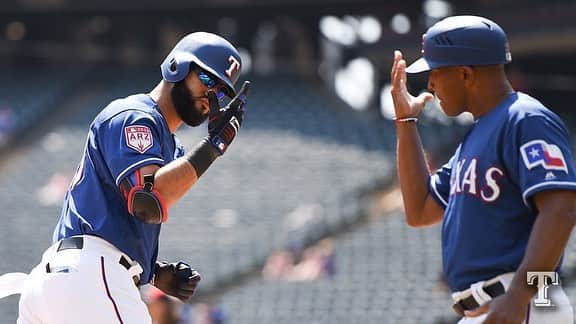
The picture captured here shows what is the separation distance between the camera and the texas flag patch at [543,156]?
294cm

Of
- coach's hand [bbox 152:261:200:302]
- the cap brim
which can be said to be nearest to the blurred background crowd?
coach's hand [bbox 152:261:200:302]

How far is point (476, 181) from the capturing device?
3.09m

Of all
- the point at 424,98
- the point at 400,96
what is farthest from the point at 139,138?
the point at 424,98

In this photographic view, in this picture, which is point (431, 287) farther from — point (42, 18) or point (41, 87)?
point (42, 18)

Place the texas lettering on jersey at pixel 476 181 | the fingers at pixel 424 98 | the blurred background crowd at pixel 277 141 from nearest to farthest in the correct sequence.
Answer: the texas lettering on jersey at pixel 476 181, the fingers at pixel 424 98, the blurred background crowd at pixel 277 141

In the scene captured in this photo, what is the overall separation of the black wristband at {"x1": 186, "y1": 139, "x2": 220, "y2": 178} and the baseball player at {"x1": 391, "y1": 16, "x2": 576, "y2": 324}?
0.75m

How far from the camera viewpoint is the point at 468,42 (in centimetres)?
317

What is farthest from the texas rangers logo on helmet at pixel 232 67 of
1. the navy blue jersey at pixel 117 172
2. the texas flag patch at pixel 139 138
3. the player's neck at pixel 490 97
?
the player's neck at pixel 490 97

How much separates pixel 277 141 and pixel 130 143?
13.4 m

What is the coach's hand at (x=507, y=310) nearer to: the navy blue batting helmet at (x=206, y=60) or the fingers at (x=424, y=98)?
the fingers at (x=424, y=98)

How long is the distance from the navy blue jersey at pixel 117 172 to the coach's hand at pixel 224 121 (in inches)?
7.1

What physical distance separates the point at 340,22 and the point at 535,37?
18.4ft

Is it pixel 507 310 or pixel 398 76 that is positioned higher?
pixel 398 76

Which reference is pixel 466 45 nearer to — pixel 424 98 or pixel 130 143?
pixel 424 98
